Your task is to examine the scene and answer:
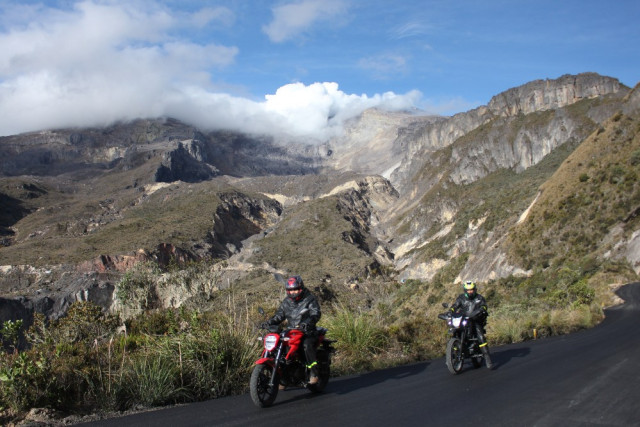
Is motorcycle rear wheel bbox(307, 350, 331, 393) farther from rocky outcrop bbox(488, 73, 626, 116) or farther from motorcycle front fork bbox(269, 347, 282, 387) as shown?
rocky outcrop bbox(488, 73, 626, 116)

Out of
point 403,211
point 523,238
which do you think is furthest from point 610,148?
point 403,211

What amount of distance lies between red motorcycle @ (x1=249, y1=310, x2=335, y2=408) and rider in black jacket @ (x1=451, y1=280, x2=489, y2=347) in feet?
12.3

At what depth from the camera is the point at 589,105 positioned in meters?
132

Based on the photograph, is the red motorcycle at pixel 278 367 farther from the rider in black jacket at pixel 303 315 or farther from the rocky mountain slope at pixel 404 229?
the rocky mountain slope at pixel 404 229

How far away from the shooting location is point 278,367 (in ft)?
24.6

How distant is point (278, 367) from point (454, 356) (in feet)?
13.3

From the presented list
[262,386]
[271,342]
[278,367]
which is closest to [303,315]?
[271,342]

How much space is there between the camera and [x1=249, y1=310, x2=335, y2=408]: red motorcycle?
731 cm

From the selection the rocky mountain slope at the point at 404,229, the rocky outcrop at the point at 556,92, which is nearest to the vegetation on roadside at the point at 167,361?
the rocky mountain slope at the point at 404,229

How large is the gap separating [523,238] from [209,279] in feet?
116

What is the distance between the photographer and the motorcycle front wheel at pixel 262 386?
7.19 meters

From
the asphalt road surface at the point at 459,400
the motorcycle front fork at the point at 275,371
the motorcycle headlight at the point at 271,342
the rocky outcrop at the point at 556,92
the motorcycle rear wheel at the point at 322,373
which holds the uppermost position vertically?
the rocky outcrop at the point at 556,92

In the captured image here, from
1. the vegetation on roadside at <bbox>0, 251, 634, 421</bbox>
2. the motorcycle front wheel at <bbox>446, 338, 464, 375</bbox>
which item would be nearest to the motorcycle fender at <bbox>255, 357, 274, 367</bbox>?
the vegetation on roadside at <bbox>0, 251, 634, 421</bbox>

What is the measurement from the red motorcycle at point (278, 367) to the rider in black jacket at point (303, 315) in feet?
0.40
